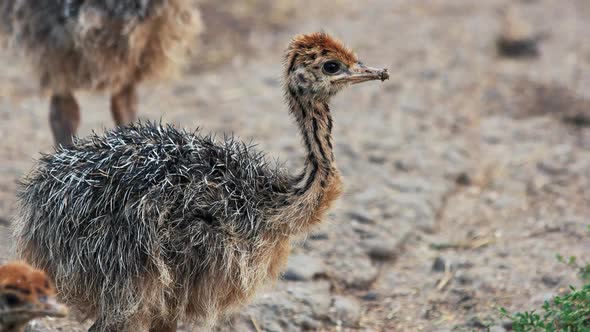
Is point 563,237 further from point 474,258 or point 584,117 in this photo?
point 584,117

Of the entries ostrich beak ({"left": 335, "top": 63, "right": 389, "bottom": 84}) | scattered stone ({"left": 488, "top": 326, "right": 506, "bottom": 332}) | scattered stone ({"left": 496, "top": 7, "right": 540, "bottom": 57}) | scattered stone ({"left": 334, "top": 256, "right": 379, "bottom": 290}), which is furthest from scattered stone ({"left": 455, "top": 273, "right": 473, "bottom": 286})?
scattered stone ({"left": 496, "top": 7, "right": 540, "bottom": 57})

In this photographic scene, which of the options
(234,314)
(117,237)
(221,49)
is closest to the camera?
(117,237)

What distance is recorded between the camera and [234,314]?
217 inches

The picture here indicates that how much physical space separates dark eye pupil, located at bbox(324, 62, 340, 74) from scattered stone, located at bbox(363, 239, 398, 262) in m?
1.91

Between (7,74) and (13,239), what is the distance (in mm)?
5053

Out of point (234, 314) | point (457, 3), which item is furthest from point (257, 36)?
point (234, 314)

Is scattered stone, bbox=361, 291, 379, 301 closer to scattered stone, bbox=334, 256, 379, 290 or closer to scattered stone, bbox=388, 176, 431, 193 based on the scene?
scattered stone, bbox=334, 256, 379, 290

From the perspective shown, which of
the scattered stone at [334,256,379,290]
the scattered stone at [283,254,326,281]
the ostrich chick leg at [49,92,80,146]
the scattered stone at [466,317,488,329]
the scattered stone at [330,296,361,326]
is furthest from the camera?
the ostrich chick leg at [49,92,80,146]

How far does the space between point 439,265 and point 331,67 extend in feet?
6.53

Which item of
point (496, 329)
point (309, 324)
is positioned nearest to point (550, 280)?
point (496, 329)

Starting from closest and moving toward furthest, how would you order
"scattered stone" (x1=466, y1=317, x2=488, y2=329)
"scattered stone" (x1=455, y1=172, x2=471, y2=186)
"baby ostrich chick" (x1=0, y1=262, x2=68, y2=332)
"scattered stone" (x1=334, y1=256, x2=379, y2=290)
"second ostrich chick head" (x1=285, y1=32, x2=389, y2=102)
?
"baby ostrich chick" (x1=0, y1=262, x2=68, y2=332)
"second ostrich chick head" (x1=285, y1=32, x2=389, y2=102)
"scattered stone" (x1=466, y1=317, x2=488, y2=329)
"scattered stone" (x1=334, y1=256, x2=379, y2=290)
"scattered stone" (x1=455, y1=172, x2=471, y2=186)

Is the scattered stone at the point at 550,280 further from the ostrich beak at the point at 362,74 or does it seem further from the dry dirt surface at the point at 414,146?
the ostrich beak at the point at 362,74

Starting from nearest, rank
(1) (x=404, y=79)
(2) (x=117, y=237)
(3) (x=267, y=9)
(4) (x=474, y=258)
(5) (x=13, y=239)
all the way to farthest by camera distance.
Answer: (2) (x=117, y=237) < (5) (x=13, y=239) < (4) (x=474, y=258) < (1) (x=404, y=79) < (3) (x=267, y=9)

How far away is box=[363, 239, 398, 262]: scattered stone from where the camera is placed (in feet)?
21.6
